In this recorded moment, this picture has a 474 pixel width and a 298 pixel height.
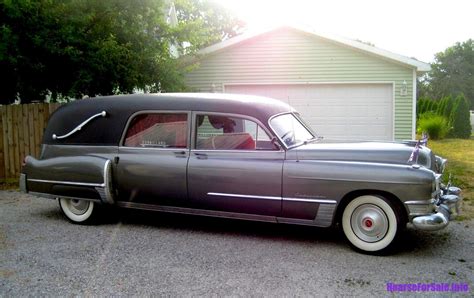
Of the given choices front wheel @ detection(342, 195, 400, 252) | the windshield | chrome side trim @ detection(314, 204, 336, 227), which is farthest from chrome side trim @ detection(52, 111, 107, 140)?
front wheel @ detection(342, 195, 400, 252)

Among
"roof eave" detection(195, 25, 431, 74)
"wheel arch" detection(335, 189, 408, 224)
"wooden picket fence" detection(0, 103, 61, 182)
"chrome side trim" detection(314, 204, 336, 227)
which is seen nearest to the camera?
"wheel arch" detection(335, 189, 408, 224)

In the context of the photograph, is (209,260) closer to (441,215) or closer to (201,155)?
(201,155)

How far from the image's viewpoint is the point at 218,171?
513 cm

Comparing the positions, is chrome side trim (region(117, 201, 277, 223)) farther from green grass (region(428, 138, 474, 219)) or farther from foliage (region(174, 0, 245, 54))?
foliage (region(174, 0, 245, 54))

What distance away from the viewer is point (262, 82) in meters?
12.9

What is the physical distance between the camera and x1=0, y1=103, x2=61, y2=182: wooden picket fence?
358 inches

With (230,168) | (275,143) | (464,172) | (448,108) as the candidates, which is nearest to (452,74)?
(448,108)

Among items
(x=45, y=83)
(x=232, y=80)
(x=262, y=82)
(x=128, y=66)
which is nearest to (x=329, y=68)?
(x=262, y=82)

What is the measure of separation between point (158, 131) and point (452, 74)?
64094mm

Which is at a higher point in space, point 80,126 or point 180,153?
point 80,126

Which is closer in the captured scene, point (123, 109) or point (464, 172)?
point (123, 109)

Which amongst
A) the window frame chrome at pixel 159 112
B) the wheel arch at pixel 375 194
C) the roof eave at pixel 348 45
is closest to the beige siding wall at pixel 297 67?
the roof eave at pixel 348 45

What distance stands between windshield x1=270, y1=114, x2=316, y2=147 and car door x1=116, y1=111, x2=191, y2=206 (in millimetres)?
1126

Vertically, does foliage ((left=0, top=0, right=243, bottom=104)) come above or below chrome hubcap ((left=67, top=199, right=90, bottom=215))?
above
